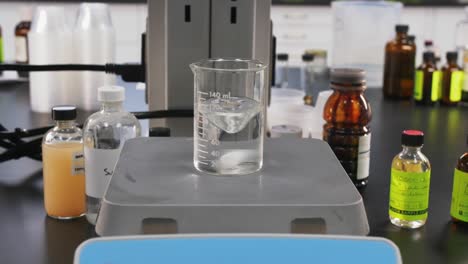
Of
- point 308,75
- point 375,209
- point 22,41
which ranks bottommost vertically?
point 375,209

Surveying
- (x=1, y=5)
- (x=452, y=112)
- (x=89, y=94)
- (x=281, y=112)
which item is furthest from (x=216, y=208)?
(x=1, y=5)

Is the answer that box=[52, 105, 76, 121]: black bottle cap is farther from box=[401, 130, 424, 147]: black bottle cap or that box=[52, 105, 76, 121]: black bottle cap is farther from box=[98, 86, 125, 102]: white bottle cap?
box=[401, 130, 424, 147]: black bottle cap

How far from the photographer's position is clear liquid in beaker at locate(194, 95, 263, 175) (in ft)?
2.57

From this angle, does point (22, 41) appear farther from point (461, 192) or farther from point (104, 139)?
point (461, 192)

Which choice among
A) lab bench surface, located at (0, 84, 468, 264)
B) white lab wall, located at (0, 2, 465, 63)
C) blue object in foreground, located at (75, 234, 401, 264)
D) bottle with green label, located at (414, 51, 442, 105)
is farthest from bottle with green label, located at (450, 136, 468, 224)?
white lab wall, located at (0, 2, 465, 63)

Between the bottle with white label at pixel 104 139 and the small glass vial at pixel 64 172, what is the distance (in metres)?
0.03

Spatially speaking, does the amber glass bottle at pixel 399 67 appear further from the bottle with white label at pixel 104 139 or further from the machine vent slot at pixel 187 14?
the bottle with white label at pixel 104 139

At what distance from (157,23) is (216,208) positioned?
507mm

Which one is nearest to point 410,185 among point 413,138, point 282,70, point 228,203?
point 413,138

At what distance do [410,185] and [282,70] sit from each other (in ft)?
4.51

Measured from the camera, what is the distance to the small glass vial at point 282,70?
2.00 metres

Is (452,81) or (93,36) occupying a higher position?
(93,36)

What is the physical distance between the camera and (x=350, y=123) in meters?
1.03

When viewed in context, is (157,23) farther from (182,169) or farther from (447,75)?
(447,75)
